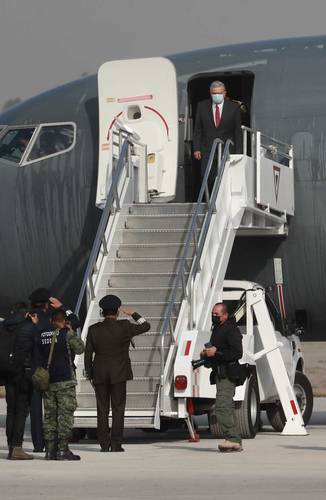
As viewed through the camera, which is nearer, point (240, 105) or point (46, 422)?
point (46, 422)

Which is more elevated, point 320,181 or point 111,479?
point 320,181

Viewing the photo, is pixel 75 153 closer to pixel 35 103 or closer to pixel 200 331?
pixel 35 103

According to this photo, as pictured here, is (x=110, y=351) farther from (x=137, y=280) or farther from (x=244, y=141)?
(x=244, y=141)

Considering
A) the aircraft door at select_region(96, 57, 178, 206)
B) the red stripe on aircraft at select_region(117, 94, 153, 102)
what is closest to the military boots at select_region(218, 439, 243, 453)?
the aircraft door at select_region(96, 57, 178, 206)

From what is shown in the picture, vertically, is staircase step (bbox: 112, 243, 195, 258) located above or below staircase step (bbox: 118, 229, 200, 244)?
below

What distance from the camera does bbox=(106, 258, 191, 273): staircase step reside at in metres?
21.1

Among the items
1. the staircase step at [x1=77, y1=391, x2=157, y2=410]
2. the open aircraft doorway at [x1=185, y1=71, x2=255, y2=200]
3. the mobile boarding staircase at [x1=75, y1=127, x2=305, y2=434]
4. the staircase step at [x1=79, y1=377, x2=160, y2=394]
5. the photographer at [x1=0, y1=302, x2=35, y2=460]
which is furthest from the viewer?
the open aircraft doorway at [x1=185, y1=71, x2=255, y2=200]

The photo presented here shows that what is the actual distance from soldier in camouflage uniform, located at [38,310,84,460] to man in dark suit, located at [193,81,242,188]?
15.6 feet

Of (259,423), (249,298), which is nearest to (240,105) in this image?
(249,298)

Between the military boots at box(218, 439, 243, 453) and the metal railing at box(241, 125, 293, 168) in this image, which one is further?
the metal railing at box(241, 125, 293, 168)

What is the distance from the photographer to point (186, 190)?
73.6ft

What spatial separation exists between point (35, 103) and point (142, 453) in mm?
7326

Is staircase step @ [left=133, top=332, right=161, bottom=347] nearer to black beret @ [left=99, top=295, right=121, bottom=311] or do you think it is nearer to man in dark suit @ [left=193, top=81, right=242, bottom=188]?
black beret @ [left=99, top=295, right=121, bottom=311]


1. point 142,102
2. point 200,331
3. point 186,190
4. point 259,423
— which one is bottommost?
point 259,423
